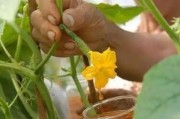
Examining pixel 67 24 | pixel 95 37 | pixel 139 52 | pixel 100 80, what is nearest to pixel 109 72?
pixel 100 80

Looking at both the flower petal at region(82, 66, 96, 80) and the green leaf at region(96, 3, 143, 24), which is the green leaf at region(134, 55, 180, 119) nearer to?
the flower petal at region(82, 66, 96, 80)

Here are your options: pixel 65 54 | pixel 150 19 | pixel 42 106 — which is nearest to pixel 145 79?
pixel 42 106

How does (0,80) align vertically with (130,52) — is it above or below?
above

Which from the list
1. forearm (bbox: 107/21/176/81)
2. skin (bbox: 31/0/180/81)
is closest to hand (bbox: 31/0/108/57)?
skin (bbox: 31/0/180/81)

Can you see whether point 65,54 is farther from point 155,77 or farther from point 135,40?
point 135,40

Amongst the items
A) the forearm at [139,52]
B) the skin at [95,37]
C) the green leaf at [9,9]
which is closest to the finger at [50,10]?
the skin at [95,37]

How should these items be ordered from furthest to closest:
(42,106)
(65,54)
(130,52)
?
(130,52)
(65,54)
(42,106)
